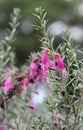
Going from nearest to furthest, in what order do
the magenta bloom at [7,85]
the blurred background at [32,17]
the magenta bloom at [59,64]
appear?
the magenta bloom at [59,64] → the magenta bloom at [7,85] → the blurred background at [32,17]


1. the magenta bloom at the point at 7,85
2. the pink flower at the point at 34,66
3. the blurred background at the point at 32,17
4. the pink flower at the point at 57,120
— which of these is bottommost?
the pink flower at the point at 57,120

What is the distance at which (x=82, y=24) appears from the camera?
25703 mm

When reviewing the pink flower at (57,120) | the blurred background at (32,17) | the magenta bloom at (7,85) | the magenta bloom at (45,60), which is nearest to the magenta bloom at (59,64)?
the magenta bloom at (45,60)

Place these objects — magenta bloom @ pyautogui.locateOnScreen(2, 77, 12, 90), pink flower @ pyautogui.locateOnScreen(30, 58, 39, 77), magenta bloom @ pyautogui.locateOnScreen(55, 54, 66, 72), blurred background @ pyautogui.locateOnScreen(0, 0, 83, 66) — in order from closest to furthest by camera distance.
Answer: magenta bloom @ pyautogui.locateOnScreen(55, 54, 66, 72) → pink flower @ pyautogui.locateOnScreen(30, 58, 39, 77) → magenta bloom @ pyautogui.locateOnScreen(2, 77, 12, 90) → blurred background @ pyautogui.locateOnScreen(0, 0, 83, 66)

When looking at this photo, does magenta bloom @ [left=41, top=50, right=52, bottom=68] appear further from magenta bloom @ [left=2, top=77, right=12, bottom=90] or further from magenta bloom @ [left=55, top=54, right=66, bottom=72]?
magenta bloom @ [left=2, top=77, right=12, bottom=90]

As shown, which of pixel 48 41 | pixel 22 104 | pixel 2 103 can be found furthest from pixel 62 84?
pixel 22 104

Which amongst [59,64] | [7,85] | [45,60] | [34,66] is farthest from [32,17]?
[59,64]

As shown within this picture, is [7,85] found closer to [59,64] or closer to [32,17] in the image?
[59,64]

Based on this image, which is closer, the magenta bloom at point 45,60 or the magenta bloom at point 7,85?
the magenta bloom at point 45,60

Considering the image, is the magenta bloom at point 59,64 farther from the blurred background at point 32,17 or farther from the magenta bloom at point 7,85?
the blurred background at point 32,17

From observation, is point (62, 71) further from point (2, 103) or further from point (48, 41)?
point (2, 103)

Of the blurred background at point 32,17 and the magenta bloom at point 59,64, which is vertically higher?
the blurred background at point 32,17

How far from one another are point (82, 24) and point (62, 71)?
24.0 m

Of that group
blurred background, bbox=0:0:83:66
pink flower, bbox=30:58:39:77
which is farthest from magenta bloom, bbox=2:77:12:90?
blurred background, bbox=0:0:83:66
